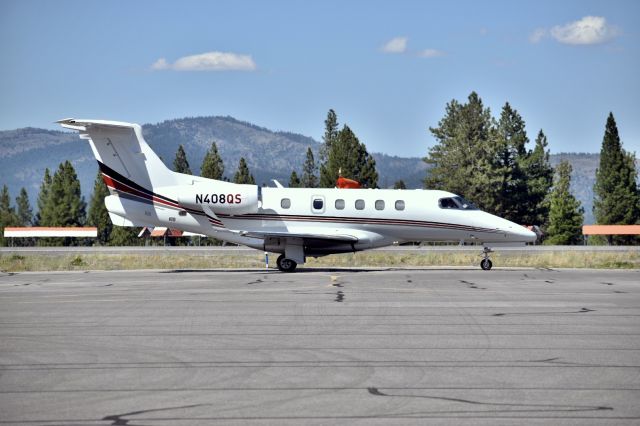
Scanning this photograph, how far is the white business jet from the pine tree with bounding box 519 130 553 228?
55.6 meters

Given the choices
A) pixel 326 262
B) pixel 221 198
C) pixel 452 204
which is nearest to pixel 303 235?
pixel 221 198

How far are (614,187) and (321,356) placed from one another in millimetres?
74952

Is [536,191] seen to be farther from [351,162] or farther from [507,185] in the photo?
[351,162]

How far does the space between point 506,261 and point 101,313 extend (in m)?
24.6

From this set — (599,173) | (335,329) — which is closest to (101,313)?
(335,329)

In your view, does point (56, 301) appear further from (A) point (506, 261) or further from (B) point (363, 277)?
(A) point (506, 261)

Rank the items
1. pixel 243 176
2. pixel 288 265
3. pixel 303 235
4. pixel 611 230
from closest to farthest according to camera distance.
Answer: pixel 303 235, pixel 288 265, pixel 611 230, pixel 243 176

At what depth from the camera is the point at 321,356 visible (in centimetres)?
1318

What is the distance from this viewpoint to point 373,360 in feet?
42.2

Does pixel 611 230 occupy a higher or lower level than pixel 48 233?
lower

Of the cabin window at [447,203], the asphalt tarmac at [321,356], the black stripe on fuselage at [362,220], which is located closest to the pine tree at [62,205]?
the black stripe on fuselage at [362,220]

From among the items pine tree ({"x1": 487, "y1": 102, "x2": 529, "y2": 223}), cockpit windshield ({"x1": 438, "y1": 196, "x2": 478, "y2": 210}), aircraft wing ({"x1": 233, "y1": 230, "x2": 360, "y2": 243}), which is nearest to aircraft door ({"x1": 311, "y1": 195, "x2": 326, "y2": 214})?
aircraft wing ({"x1": 233, "y1": 230, "x2": 360, "y2": 243})

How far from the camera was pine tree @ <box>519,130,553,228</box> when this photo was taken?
88750mm

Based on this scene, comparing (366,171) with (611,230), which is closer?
(611,230)
